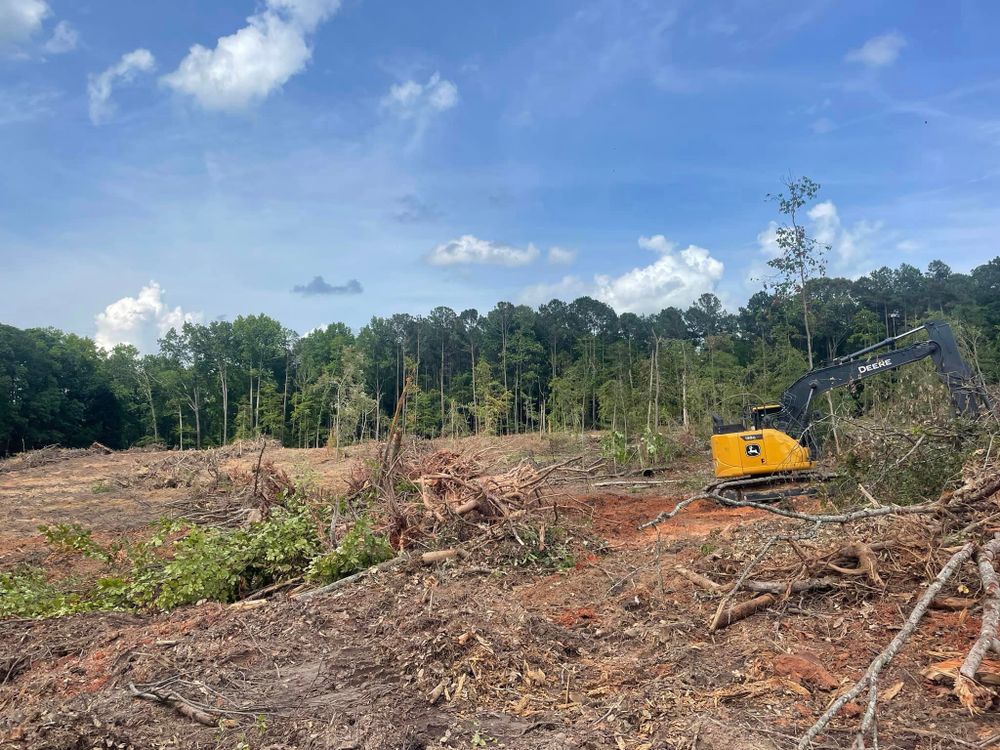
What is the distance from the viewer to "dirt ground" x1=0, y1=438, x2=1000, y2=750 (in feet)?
11.1

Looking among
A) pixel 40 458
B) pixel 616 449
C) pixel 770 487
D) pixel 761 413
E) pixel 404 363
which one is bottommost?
pixel 770 487

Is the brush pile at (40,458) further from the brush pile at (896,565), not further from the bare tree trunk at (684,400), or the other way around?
the brush pile at (896,565)

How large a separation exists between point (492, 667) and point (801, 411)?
8.98m

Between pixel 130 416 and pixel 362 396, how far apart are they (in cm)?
2956

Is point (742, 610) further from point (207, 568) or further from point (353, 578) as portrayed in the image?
point (207, 568)

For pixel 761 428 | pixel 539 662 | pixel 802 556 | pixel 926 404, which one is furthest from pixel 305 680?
pixel 761 428

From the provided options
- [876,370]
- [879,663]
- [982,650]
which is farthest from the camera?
[876,370]

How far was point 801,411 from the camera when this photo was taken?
11359 millimetres

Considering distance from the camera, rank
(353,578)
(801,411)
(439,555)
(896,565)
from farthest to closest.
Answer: (801,411) < (439,555) < (353,578) < (896,565)

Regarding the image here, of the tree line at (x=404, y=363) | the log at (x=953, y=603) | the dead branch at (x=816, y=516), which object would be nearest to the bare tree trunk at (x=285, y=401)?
the tree line at (x=404, y=363)

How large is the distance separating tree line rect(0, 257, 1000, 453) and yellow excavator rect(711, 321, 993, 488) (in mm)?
16338

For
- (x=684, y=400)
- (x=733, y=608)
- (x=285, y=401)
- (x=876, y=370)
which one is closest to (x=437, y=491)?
(x=733, y=608)

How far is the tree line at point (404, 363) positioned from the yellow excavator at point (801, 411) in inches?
643

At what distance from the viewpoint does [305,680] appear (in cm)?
438
